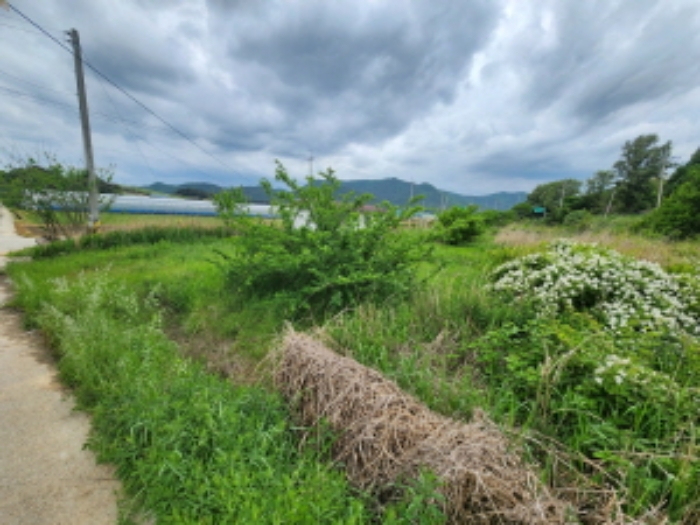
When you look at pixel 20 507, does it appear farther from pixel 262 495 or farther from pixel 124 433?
pixel 262 495

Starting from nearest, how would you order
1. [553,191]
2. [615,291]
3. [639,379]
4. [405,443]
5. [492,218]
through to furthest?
1. [405,443]
2. [639,379]
3. [615,291]
4. [492,218]
5. [553,191]

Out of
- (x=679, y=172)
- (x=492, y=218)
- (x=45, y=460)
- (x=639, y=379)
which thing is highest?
(x=679, y=172)

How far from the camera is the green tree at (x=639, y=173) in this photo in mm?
30641

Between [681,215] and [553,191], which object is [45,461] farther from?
Result: [553,191]

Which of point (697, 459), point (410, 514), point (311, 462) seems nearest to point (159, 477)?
point (311, 462)

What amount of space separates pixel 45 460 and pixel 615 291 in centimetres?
479

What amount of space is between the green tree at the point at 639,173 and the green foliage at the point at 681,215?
23673mm

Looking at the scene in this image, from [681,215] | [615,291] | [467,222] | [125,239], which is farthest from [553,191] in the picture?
[125,239]

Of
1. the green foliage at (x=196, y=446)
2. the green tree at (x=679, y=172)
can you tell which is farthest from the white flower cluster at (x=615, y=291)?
the green tree at (x=679, y=172)

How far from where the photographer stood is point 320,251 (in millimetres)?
3791

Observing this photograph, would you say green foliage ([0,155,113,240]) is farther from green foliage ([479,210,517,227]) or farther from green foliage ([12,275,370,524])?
green foliage ([479,210,517,227])

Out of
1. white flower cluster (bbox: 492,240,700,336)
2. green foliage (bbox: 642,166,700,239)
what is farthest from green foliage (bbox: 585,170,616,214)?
white flower cluster (bbox: 492,240,700,336)

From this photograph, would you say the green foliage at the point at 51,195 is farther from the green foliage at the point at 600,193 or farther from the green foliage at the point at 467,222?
the green foliage at the point at 600,193

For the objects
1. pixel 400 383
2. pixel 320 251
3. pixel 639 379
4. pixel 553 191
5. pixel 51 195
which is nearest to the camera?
pixel 639 379
